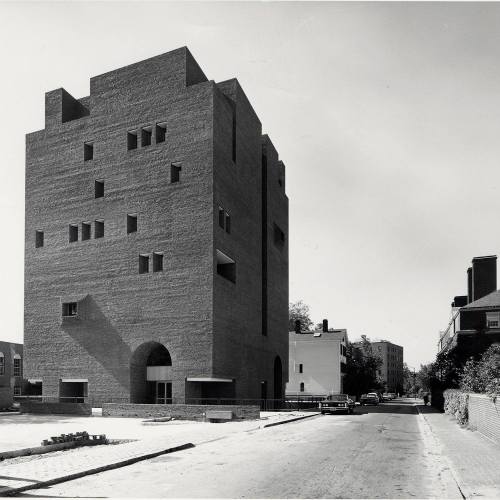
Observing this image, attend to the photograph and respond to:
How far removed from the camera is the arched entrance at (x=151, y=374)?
139 feet

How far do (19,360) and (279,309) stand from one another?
34.4 m

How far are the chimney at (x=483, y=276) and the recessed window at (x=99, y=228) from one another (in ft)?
127

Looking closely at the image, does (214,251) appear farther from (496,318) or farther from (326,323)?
(326,323)

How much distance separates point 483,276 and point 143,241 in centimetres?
3736

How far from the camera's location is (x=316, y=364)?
7988 cm

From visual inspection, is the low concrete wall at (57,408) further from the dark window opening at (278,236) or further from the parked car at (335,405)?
the dark window opening at (278,236)

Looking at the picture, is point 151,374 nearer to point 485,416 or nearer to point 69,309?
point 69,309

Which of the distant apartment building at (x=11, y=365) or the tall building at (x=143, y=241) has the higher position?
the tall building at (x=143, y=241)

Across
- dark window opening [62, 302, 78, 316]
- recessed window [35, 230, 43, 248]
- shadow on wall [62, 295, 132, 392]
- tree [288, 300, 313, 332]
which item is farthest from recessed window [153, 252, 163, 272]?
tree [288, 300, 313, 332]

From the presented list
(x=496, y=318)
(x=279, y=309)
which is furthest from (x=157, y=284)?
(x=496, y=318)

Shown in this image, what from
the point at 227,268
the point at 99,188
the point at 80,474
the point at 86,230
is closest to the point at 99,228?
the point at 86,230

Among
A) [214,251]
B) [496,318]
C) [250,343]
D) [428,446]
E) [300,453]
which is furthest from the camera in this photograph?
[496,318]

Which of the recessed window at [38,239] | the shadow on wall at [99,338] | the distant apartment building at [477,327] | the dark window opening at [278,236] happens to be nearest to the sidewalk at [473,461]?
the shadow on wall at [99,338]

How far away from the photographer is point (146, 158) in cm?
4469
